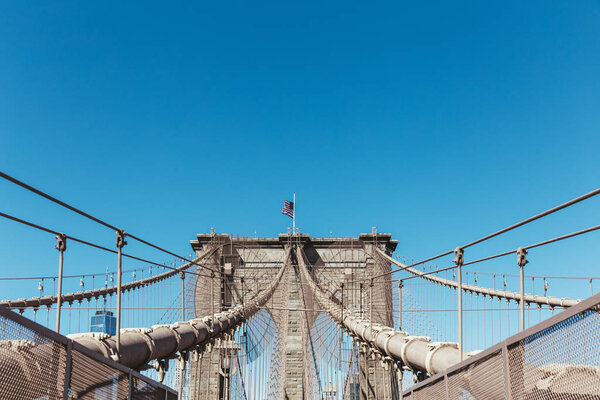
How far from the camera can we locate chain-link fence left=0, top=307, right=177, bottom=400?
3002 millimetres

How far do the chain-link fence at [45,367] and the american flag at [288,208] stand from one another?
2613cm

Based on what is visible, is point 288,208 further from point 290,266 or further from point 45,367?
point 45,367

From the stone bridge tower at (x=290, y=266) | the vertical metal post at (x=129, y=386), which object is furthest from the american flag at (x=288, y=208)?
the vertical metal post at (x=129, y=386)

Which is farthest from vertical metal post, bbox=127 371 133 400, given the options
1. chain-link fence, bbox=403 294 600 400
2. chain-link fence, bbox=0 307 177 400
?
chain-link fence, bbox=403 294 600 400

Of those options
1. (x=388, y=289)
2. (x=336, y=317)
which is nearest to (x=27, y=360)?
(x=336, y=317)

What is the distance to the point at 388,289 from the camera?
25328 millimetres

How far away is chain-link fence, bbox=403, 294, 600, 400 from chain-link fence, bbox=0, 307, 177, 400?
248 centimetres

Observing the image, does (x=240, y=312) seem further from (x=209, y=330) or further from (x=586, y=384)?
(x=586, y=384)

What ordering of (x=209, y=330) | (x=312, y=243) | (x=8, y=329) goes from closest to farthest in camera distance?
(x=8, y=329), (x=209, y=330), (x=312, y=243)

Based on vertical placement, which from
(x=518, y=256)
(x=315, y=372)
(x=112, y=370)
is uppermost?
(x=518, y=256)

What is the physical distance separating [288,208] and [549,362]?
27610 millimetres

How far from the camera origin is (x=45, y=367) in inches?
133

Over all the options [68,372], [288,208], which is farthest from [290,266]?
[68,372]

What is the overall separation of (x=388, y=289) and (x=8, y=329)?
2308 centimetres
